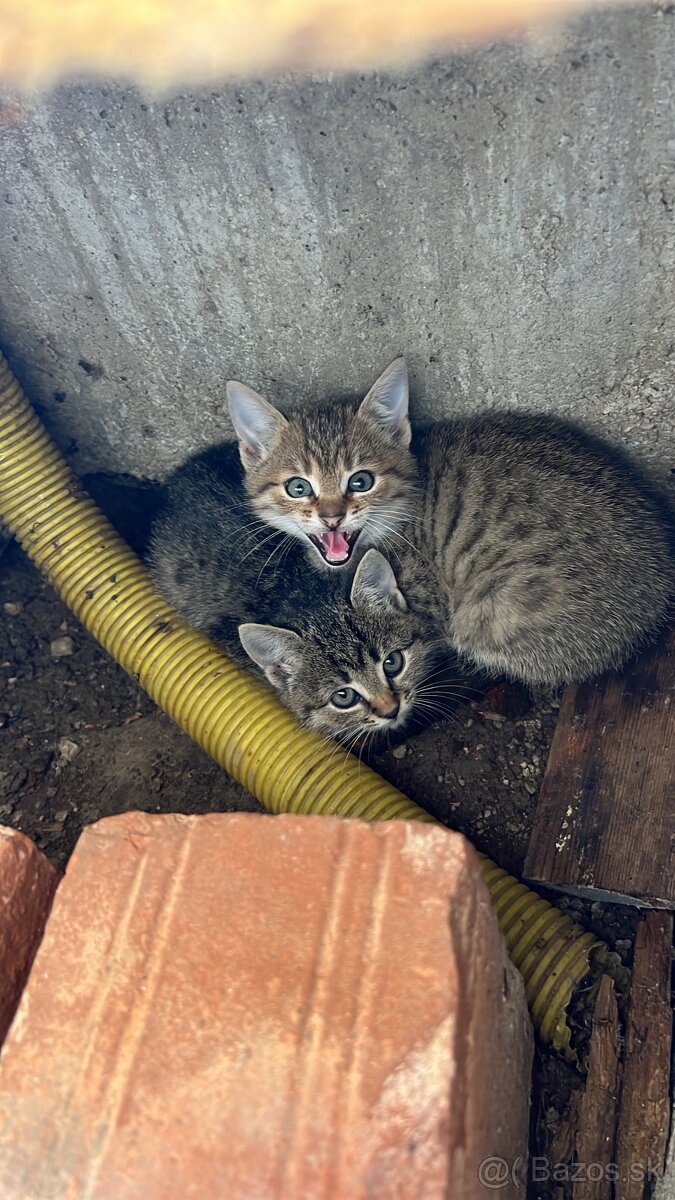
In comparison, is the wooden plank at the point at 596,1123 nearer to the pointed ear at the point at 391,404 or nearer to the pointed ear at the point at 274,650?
the pointed ear at the point at 274,650

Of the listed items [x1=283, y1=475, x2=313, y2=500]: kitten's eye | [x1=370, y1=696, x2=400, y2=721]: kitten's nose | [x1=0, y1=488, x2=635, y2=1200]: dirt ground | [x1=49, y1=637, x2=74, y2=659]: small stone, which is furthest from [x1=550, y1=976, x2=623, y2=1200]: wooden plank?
[x1=49, y1=637, x2=74, y2=659]: small stone

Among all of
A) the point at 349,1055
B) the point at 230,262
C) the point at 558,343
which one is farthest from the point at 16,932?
the point at 558,343

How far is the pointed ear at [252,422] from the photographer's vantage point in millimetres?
3498

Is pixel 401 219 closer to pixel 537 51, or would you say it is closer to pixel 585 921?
pixel 537 51

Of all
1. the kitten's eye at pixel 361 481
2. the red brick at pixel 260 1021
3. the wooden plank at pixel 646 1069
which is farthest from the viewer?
the kitten's eye at pixel 361 481

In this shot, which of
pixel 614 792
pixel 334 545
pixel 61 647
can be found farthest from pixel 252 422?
pixel 614 792

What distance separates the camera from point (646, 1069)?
103 inches

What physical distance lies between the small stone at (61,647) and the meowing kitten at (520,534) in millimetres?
1362

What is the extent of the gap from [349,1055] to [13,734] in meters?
2.66

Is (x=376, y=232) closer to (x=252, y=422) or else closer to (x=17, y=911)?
(x=252, y=422)

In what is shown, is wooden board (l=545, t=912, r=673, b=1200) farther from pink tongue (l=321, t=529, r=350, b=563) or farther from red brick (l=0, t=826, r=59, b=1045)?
→ pink tongue (l=321, t=529, r=350, b=563)

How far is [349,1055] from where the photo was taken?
70.4 inches

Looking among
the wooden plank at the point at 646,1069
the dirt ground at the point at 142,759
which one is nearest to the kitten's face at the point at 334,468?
the dirt ground at the point at 142,759

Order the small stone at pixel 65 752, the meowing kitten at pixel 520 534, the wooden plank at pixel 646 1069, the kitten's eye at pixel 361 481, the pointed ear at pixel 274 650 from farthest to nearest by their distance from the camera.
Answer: the small stone at pixel 65 752 < the kitten's eye at pixel 361 481 < the pointed ear at pixel 274 650 < the meowing kitten at pixel 520 534 < the wooden plank at pixel 646 1069
